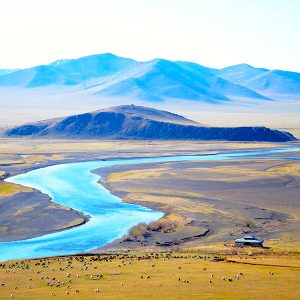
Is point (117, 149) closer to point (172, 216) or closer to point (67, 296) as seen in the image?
point (172, 216)

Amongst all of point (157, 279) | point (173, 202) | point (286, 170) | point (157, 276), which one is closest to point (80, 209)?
point (173, 202)

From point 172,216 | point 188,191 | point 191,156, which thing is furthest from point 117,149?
point 172,216

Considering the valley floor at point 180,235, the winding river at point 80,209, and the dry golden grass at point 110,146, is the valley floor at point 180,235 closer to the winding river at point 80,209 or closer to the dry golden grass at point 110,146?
the winding river at point 80,209

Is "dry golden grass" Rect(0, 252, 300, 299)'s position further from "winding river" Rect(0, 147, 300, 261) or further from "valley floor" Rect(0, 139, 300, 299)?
"winding river" Rect(0, 147, 300, 261)

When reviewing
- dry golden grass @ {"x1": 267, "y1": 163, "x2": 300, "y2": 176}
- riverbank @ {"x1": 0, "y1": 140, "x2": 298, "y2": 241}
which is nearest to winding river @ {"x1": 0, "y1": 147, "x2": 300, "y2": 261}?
riverbank @ {"x1": 0, "y1": 140, "x2": 298, "y2": 241}

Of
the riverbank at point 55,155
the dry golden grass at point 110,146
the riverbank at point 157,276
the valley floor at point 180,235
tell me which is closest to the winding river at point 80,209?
the valley floor at point 180,235

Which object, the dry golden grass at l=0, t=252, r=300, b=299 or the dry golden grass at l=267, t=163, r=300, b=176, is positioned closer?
the dry golden grass at l=0, t=252, r=300, b=299
